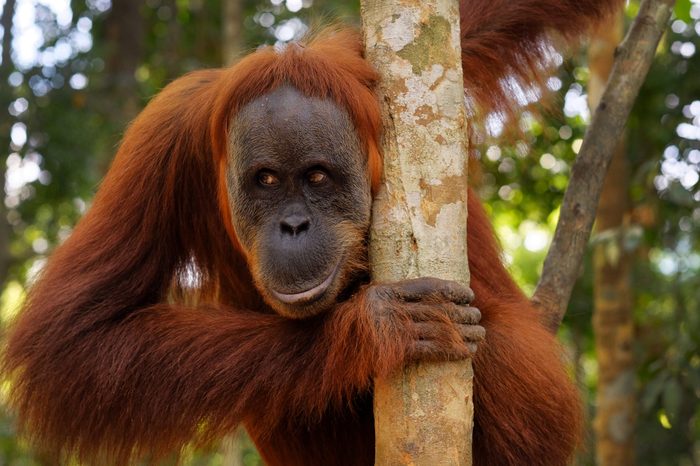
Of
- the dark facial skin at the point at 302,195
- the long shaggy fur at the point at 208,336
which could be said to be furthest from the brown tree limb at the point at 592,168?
the dark facial skin at the point at 302,195

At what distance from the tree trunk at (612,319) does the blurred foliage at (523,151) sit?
13 centimetres

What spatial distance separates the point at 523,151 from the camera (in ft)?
14.4

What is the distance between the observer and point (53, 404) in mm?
3168

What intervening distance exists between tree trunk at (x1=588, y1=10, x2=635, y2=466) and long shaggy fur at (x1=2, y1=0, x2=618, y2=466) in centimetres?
283

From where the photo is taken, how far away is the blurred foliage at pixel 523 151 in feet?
17.2

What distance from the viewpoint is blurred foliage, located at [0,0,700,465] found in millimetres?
5246

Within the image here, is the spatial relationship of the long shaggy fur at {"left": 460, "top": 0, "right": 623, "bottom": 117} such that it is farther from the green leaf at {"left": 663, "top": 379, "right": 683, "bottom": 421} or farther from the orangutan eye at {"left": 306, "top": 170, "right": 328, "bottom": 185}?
the green leaf at {"left": 663, "top": 379, "right": 683, "bottom": 421}

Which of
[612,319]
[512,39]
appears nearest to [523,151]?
[512,39]

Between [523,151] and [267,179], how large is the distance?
191 cm

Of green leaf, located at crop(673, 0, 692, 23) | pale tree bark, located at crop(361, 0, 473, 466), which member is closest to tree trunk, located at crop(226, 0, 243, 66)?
green leaf, located at crop(673, 0, 692, 23)

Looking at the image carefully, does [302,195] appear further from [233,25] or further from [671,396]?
[233,25]

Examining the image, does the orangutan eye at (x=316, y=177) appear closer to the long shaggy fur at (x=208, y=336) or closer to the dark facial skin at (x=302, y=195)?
the dark facial skin at (x=302, y=195)

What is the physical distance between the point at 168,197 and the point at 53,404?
0.85m

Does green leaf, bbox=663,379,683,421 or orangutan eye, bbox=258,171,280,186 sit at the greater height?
orangutan eye, bbox=258,171,280,186
